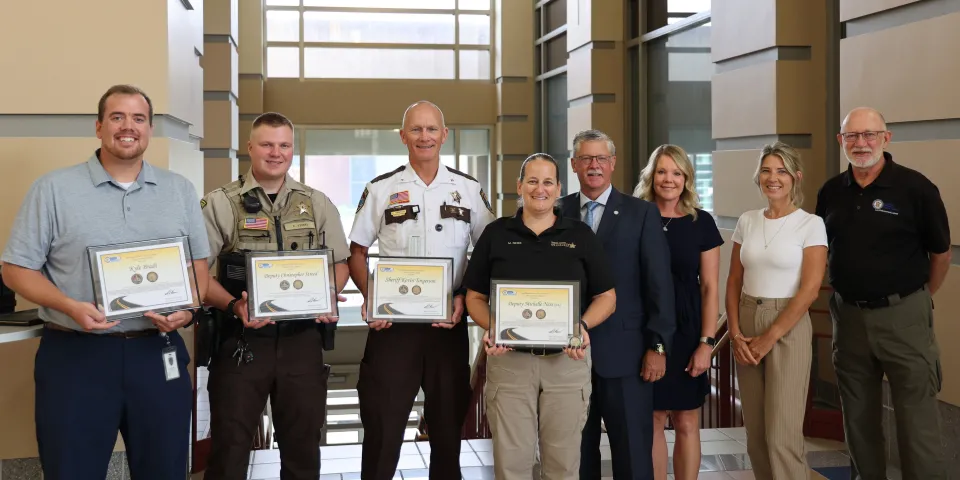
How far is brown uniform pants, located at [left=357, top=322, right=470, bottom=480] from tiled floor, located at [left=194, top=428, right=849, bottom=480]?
114 centimetres

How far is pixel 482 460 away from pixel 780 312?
7.31ft

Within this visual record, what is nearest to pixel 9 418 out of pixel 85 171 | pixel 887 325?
pixel 85 171

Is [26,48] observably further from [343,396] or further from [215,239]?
[343,396]

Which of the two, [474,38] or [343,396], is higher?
[474,38]

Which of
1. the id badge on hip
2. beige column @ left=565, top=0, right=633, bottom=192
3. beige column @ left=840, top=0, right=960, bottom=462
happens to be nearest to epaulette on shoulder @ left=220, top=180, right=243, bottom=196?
the id badge on hip

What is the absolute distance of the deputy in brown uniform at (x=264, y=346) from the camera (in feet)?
11.9

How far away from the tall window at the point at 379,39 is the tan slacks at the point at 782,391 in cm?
1041

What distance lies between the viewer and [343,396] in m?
13.7

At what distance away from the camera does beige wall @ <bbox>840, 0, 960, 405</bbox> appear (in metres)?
4.61

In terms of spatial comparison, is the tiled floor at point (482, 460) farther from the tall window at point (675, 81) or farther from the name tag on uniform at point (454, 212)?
the tall window at point (675, 81)

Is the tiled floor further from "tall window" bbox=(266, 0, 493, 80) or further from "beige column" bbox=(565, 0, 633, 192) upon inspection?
"tall window" bbox=(266, 0, 493, 80)

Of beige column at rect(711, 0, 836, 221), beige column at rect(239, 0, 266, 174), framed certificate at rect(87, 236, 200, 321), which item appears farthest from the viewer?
beige column at rect(239, 0, 266, 174)

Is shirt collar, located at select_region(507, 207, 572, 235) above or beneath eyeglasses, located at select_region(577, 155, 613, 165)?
beneath

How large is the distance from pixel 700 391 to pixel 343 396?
33.9 feet
